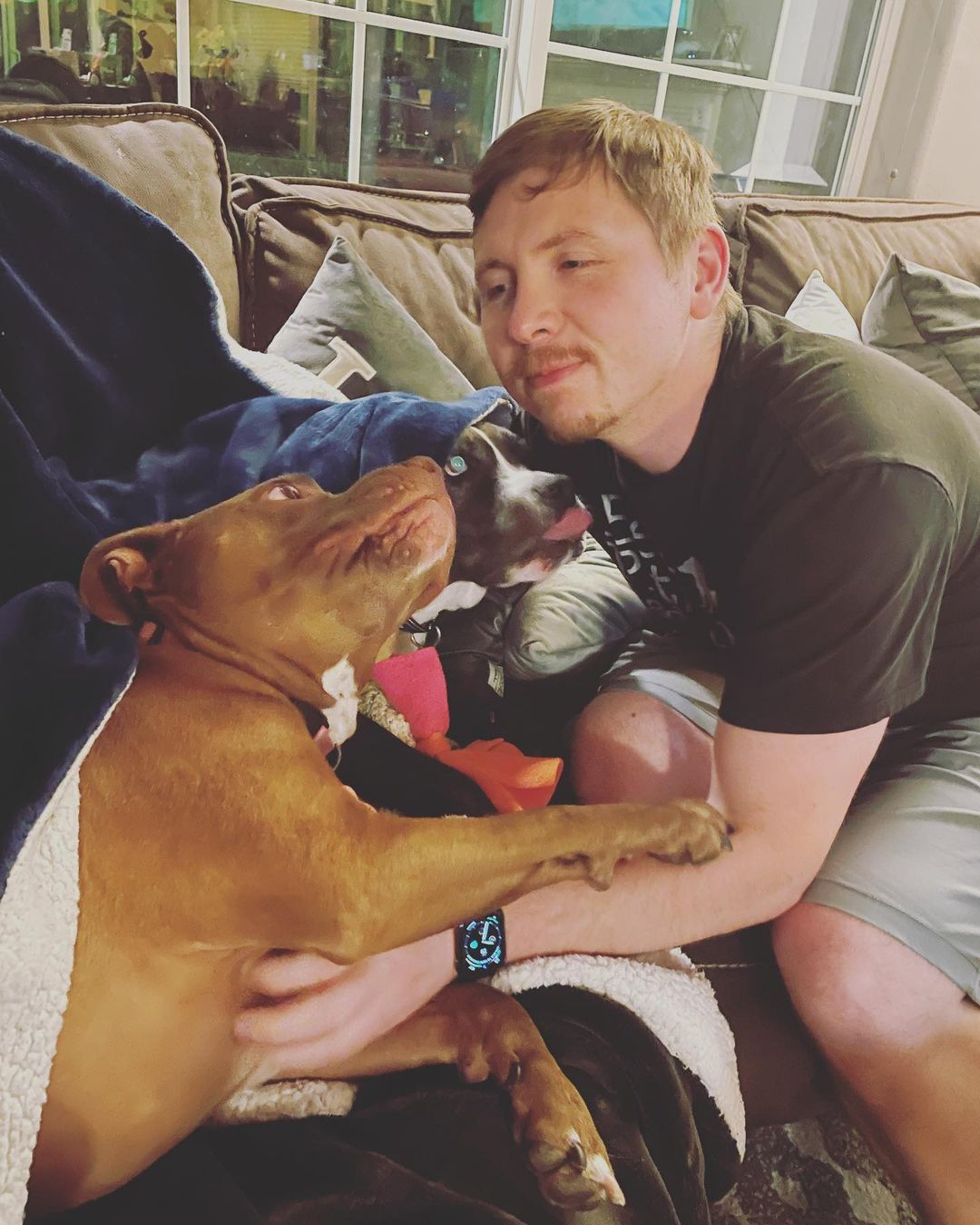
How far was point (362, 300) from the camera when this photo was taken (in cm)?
164

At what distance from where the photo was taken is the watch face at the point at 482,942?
1.08m

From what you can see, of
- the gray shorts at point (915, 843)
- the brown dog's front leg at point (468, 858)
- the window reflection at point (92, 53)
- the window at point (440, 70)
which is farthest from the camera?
the window at point (440, 70)

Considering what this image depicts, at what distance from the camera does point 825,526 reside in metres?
1.05

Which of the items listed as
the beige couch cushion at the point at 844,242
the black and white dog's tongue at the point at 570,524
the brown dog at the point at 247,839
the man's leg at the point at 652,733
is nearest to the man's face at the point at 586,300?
the black and white dog's tongue at the point at 570,524

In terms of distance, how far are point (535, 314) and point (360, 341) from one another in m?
0.49

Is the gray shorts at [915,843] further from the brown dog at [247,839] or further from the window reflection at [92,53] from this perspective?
the window reflection at [92,53]

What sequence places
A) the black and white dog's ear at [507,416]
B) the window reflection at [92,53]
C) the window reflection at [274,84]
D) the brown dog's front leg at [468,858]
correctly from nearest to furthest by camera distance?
the brown dog's front leg at [468,858] → the black and white dog's ear at [507,416] → the window reflection at [92,53] → the window reflection at [274,84]

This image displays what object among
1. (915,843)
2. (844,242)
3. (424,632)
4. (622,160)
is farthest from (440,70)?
(915,843)

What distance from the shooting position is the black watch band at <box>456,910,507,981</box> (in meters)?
1.08

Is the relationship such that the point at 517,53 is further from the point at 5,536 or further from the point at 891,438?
the point at 5,536

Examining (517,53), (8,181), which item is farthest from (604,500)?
(517,53)

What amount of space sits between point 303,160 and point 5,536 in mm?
2232

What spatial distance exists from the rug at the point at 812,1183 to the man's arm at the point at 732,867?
0.58m

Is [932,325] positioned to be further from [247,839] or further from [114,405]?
[247,839]
